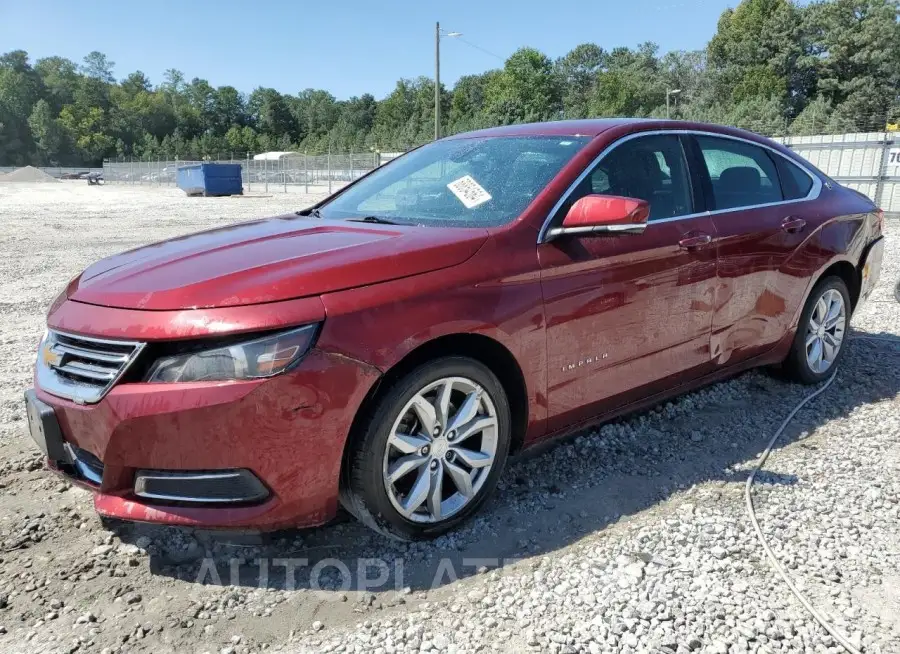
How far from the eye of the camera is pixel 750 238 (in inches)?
154

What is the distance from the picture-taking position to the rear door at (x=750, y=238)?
12.6ft

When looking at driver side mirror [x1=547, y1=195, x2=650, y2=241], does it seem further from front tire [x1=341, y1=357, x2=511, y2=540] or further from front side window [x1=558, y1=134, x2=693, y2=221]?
front tire [x1=341, y1=357, x2=511, y2=540]

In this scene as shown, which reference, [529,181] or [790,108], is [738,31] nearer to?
[790,108]

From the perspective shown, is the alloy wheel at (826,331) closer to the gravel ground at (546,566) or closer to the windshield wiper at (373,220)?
the gravel ground at (546,566)

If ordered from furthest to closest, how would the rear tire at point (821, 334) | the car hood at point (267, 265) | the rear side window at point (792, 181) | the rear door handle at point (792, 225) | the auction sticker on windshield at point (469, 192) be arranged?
the rear tire at point (821, 334), the rear side window at point (792, 181), the rear door handle at point (792, 225), the auction sticker on windshield at point (469, 192), the car hood at point (267, 265)

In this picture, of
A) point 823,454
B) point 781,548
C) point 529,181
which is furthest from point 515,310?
point 823,454

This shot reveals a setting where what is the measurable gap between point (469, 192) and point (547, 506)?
1494 mm

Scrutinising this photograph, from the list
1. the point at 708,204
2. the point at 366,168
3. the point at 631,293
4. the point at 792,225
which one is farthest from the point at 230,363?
the point at 366,168

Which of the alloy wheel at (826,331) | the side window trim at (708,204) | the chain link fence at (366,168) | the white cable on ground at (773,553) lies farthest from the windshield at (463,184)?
the chain link fence at (366,168)

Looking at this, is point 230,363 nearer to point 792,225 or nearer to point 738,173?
point 738,173

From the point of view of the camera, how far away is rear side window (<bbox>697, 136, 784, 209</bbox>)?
154 inches

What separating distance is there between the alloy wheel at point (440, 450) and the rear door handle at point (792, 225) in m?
2.37

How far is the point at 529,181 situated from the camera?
327cm

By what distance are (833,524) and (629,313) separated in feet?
4.05
